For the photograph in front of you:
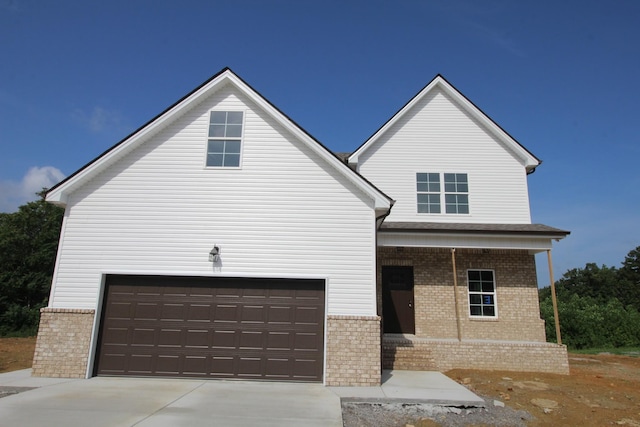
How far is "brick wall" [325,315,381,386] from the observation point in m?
9.12

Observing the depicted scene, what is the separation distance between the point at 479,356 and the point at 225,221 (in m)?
8.25

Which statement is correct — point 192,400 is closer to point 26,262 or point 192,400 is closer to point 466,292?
point 466,292

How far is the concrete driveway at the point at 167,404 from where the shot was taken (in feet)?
20.7

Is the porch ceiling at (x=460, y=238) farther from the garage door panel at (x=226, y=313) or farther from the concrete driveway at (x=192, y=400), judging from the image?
the garage door panel at (x=226, y=313)

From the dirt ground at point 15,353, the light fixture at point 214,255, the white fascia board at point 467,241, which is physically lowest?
the dirt ground at point 15,353

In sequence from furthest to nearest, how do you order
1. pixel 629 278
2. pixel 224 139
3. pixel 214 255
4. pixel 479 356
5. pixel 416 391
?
pixel 629 278
pixel 479 356
pixel 224 139
pixel 214 255
pixel 416 391

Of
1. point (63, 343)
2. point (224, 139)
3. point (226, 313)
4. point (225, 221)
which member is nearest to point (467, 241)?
point (225, 221)

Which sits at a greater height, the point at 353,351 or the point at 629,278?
the point at 629,278

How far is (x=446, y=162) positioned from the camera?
14953 mm

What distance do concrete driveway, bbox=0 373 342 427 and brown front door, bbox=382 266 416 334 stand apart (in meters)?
5.15

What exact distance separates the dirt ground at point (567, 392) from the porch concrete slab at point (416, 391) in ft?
1.98

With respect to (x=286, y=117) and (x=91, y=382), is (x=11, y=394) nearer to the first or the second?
(x=91, y=382)

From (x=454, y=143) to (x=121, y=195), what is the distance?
1147cm

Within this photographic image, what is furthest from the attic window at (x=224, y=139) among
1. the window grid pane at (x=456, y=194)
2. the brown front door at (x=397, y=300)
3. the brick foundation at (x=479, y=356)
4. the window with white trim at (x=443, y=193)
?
the window grid pane at (x=456, y=194)
